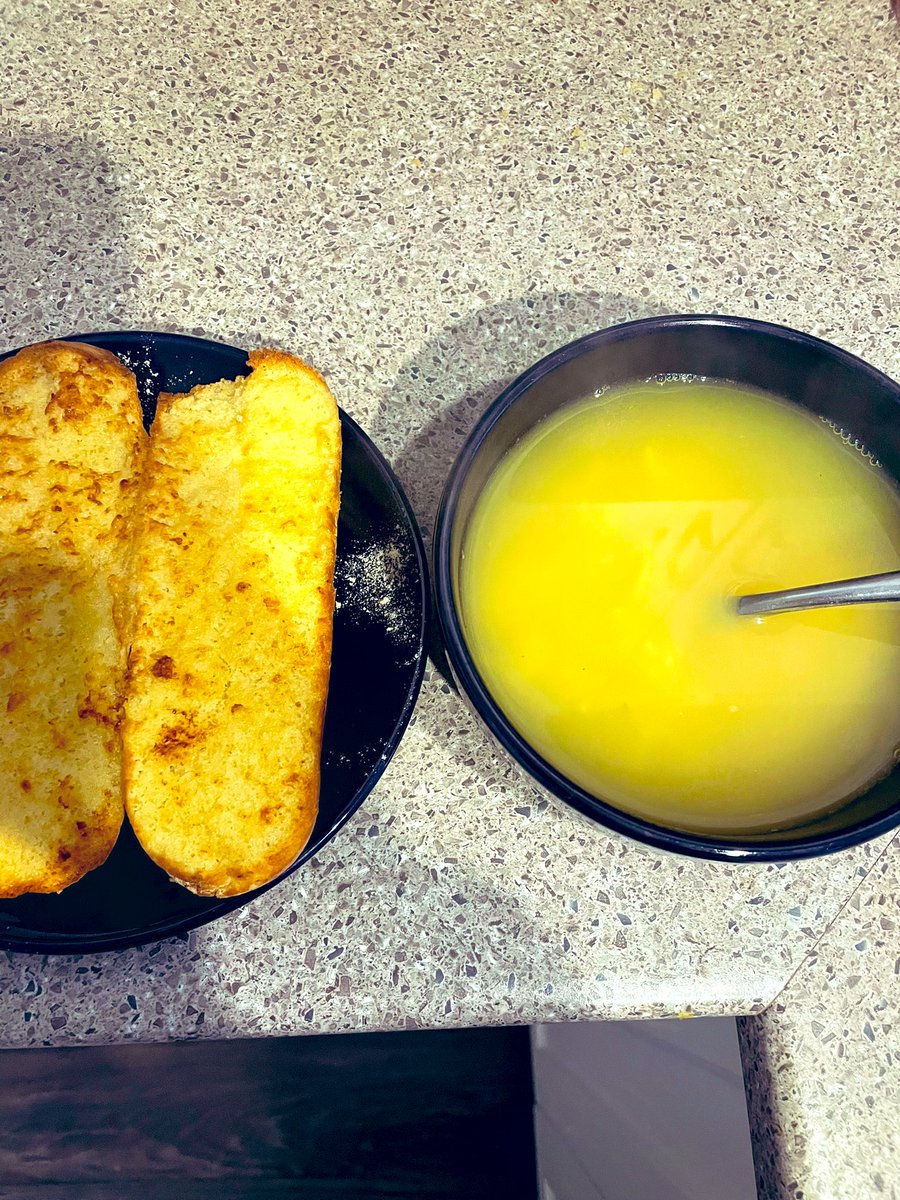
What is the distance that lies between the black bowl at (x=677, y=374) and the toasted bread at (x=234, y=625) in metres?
0.17

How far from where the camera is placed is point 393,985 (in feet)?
2.60

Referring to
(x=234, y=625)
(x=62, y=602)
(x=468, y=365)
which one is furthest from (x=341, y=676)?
(x=468, y=365)

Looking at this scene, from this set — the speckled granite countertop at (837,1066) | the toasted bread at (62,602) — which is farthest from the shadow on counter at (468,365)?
the speckled granite countertop at (837,1066)

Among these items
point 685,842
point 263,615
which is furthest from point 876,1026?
point 263,615

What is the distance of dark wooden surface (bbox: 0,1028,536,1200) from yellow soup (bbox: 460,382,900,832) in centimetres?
49

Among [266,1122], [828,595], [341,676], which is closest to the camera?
[828,595]

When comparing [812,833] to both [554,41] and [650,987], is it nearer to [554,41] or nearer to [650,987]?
[650,987]

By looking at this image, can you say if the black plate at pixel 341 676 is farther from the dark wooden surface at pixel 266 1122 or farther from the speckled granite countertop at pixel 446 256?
the dark wooden surface at pixel 266 1122

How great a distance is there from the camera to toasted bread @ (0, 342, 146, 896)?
2.44 feet

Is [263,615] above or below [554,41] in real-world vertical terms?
below

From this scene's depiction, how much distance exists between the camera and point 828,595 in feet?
2.32

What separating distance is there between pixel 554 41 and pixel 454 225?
0.33 meters

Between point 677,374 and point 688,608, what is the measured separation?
0.22m

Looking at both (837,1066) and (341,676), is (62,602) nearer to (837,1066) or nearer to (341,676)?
(341,676)
